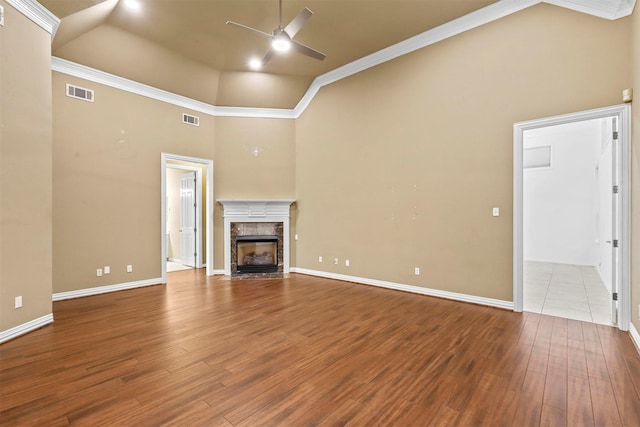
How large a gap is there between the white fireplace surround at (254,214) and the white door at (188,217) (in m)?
1.34

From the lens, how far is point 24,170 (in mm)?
3203

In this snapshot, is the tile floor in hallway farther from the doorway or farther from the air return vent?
the air return vent

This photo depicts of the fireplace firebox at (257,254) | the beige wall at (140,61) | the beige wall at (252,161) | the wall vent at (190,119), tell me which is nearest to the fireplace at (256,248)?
the fireplace firebox at (257,254)

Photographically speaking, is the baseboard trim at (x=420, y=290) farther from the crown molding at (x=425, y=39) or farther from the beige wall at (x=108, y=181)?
the crown molding at (x=425, y=39)

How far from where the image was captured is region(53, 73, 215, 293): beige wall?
452 cm

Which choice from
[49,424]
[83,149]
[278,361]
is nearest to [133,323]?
[49,424]

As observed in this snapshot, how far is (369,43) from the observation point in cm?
484

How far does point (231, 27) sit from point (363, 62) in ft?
7.62

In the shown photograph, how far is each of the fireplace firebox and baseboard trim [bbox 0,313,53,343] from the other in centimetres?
325

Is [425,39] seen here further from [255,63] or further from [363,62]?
[255,63]

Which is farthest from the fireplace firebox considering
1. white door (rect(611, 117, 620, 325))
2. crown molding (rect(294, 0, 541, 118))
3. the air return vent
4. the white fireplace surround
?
white door (rect(611, 117, 620, 325))

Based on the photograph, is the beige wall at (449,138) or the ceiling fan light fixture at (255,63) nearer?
the beige wall at (449,138)

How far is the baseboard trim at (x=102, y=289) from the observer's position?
4.52 metres

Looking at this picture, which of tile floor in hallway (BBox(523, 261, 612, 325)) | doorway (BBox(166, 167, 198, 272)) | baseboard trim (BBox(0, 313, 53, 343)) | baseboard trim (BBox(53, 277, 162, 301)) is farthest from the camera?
doorway (BBox(166, 167, 198, 272))
